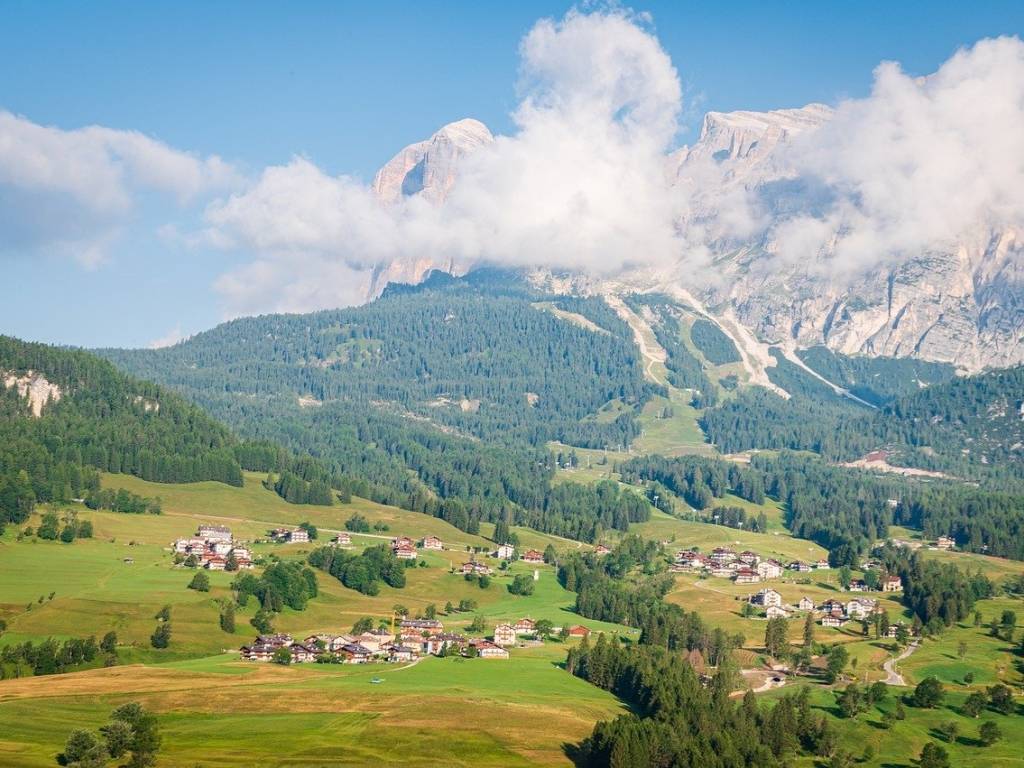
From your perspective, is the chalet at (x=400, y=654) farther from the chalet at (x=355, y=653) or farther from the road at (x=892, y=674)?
the road at (x=892, y=674)

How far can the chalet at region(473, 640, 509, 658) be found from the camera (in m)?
187

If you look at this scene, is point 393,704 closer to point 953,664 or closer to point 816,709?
point 816,709

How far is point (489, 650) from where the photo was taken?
188375 mm

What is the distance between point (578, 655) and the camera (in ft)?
591

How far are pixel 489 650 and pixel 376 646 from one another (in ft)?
52.4

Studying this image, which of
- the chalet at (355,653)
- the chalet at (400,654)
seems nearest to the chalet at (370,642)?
the chalet at (355,653)

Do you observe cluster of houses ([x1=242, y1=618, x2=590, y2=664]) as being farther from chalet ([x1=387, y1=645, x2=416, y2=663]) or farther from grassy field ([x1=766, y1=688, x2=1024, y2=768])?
grassy field ([x1=766, y1=688, x2=1024, y2=768])

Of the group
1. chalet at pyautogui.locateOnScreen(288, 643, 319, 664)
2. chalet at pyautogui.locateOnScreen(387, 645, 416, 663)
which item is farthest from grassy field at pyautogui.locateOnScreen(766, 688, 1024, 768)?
chalet at pyautogui.locateOnScreen(288, 643, 319, 664)

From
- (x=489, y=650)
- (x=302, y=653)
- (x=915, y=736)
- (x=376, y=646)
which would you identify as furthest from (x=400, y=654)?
(x=915, y=736)

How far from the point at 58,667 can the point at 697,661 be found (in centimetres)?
8498

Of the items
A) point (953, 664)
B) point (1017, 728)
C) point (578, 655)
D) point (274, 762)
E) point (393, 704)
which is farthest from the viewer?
point (953, 664)

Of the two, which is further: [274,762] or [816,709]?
[816,709]

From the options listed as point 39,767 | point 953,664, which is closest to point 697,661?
point 953,664

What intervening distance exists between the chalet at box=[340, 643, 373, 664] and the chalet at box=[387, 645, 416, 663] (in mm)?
2977
